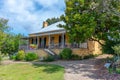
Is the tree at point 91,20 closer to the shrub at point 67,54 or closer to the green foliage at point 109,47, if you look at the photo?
the green foliage at point 109,47

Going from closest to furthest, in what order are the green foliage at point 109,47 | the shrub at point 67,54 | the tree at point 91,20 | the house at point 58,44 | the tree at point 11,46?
the tree at point 91,20 < the green foliage at point 109,47 < the shrub at point 67,54 < the house at point 58,44 < the tree at point 11,46

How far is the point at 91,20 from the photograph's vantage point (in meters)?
22.7

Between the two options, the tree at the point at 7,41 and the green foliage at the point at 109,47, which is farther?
the tree at the point at 7,41

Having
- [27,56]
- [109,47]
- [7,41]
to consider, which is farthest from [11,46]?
[109,47]

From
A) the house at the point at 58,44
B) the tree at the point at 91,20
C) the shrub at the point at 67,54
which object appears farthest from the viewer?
the house at the point at 58,44

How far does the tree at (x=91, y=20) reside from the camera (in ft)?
71.9

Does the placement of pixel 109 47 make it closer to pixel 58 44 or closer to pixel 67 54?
pixel 67 54

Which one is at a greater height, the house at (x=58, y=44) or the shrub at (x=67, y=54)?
the house at (x=58, y=44)

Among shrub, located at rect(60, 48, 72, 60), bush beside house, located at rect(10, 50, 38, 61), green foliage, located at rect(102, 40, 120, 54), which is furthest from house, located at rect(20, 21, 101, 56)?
green foliage, located at rect(102, 40, 120, 54)

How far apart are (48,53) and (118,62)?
16.2 metres

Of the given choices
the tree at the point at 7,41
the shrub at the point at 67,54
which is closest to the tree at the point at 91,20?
the shrub at the point at 67,54

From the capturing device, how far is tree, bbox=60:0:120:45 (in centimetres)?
2192

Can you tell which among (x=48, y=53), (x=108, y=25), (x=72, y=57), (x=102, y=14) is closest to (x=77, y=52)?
(x=72, y=57)

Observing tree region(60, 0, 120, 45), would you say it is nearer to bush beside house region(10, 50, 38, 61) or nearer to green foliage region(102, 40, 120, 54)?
green foliage region(102, 40, 120, 54)
